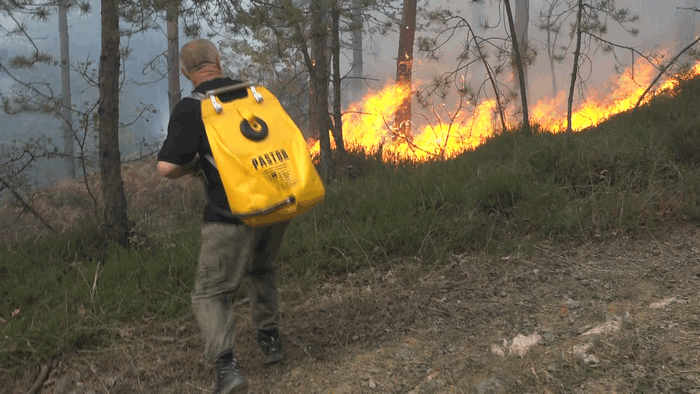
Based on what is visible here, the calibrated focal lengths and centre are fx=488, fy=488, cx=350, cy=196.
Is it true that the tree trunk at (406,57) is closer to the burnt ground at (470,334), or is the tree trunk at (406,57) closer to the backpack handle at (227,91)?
the burnt ground at (470,334)

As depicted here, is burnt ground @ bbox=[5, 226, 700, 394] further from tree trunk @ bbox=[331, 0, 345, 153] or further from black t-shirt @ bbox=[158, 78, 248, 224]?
tree trunk @ bbox=[331, 0, 345, 153]

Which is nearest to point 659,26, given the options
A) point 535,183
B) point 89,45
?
point 535,183

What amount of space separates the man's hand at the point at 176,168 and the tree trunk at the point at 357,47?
403cm

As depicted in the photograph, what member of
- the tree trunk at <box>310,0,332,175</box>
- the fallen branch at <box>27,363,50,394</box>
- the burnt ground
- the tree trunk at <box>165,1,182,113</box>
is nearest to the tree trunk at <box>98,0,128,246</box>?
the burnt ground

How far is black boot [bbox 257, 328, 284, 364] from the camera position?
2.98 meters

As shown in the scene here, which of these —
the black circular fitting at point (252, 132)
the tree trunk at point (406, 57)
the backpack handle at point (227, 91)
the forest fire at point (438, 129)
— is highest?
the tree trunk at point (406, 57)

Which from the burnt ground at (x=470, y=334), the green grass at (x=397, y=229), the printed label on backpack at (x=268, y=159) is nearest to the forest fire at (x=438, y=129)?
the green grass at (x=397, y=229)

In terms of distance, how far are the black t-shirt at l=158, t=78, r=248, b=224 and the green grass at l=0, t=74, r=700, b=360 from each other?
1.39 m

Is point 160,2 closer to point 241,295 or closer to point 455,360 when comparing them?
point 241,295

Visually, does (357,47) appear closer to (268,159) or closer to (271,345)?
(271,345)

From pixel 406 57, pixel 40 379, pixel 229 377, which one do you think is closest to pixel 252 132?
pixel 229 377

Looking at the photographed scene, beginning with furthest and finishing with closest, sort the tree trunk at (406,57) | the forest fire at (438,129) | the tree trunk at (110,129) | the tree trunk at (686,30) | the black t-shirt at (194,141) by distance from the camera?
the tree trunk at (686,30) < the tree trunk at (406,57) < the forest fire at (438,129) < the tree trunk at (110,129) < the black t-shirt at (194,141)

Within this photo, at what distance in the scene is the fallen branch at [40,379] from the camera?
288cm

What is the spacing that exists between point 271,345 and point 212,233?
877 millimetres
